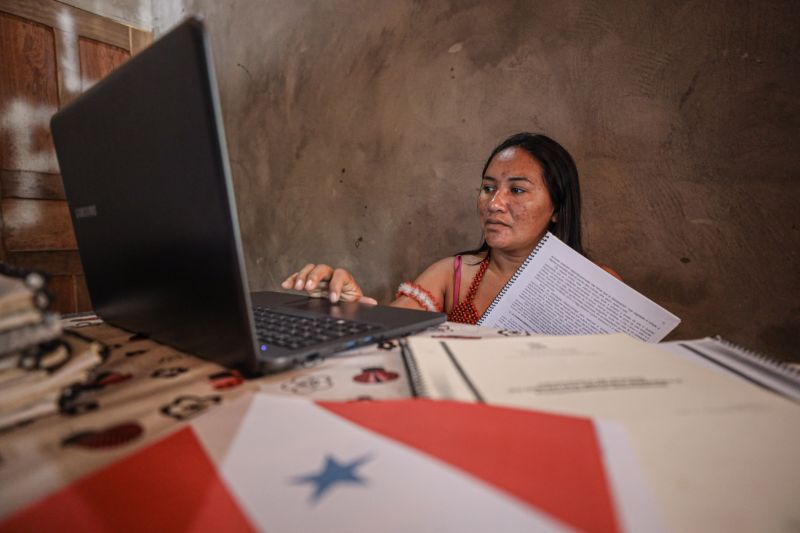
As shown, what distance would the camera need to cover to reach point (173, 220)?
1.30 ft

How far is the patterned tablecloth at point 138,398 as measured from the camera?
0.24m

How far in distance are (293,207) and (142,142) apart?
1731 mm

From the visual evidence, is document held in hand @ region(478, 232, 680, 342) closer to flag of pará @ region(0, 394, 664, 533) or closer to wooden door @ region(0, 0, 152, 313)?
flag of pará @ region(0, 394, 664, 533)

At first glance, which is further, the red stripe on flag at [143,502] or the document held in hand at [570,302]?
the document held in hand at [570,302]

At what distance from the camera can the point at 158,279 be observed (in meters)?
0.46

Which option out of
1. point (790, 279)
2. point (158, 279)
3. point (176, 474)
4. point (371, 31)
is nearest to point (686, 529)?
point (176, 474)

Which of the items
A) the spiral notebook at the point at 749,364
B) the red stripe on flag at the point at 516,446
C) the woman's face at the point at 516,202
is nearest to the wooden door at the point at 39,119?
the woman's face at the point at 516,202

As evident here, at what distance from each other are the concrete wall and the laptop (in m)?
0.96

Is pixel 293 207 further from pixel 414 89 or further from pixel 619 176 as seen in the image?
pixel 619 176

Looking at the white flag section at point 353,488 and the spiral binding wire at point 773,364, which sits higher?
the white flag section at point 353,488

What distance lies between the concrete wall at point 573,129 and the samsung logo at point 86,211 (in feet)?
3.97

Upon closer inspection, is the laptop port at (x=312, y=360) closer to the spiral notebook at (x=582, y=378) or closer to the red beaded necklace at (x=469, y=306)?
the spiral notebook at (x=582, y=378)

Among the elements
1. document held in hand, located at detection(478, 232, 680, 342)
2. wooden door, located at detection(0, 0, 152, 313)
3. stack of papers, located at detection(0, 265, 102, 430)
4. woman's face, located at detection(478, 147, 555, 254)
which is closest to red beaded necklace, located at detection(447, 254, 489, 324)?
woman's face, located at detection(478, 147, 555, 254)

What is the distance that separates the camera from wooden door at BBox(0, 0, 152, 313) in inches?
80.9
